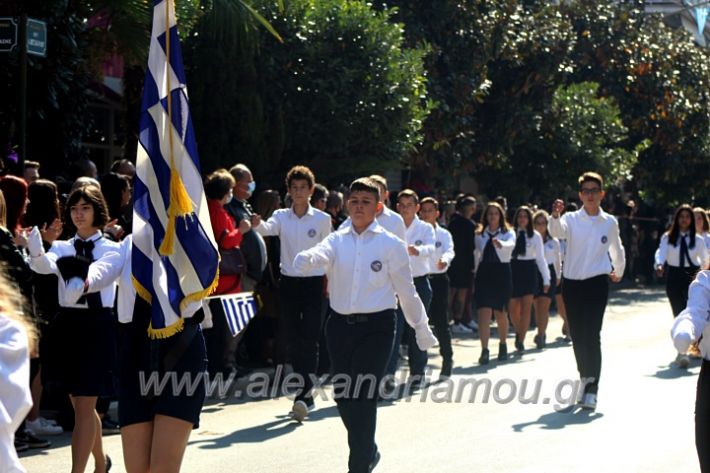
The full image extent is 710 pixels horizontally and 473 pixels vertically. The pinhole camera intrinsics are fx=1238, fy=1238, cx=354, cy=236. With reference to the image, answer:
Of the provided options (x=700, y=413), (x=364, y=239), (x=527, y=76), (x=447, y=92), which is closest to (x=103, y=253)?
(x=364, y=239)

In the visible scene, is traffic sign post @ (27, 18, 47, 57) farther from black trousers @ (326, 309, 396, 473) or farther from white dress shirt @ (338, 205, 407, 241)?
black trousers @ (326, 309, 396, 473)

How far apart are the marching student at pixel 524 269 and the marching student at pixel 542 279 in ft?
0.73

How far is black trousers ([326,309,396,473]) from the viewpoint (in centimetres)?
784

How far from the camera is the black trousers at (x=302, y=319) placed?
1102 centimetres

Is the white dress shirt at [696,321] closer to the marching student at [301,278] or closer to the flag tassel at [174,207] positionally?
the flag tassel at [174,207]

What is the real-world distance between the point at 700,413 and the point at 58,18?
865cm

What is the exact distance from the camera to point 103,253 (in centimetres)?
772

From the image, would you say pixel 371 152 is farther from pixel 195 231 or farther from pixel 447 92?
pixel 195 231

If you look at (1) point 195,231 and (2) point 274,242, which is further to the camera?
(2) point 274,242

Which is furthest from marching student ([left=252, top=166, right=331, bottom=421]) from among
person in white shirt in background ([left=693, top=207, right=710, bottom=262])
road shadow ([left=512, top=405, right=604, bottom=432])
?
person in white shirt in background ([left=693, top=207, right=710, bottom=262])

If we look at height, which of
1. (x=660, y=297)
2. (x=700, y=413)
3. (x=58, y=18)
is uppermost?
(x=58, y=18)

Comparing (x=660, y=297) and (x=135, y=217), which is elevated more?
(x=135, y=217)

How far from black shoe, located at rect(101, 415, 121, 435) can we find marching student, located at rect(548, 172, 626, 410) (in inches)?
166

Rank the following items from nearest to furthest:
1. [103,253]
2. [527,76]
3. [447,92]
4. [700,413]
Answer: [700,413] → [103,253] → [447,92] → [527,76]
